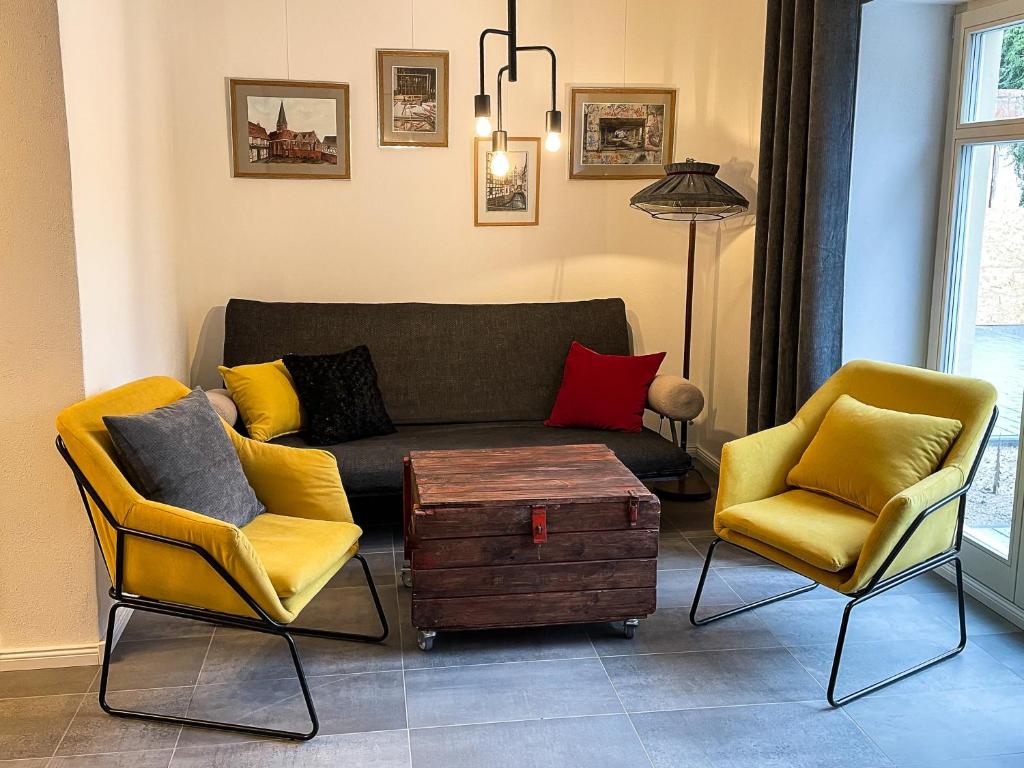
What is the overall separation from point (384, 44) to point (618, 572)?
9.19 ft

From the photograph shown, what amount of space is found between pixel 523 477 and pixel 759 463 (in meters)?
0.81

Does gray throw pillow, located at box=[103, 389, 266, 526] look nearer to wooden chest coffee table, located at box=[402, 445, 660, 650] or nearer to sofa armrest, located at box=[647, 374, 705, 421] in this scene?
wooden chest coffee table, located at box=[402, 445, 660, 650]

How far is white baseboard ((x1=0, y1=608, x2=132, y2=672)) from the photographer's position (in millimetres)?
2869

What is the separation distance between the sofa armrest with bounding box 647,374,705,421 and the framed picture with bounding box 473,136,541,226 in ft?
3.87

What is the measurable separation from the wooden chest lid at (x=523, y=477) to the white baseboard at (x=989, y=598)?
4.27 ft

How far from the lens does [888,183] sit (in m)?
3.61

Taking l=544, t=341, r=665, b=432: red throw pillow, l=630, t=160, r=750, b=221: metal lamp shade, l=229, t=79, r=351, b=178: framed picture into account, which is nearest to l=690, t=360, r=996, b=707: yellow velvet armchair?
l=544, t=341, r=665, b=432: red throw pillow

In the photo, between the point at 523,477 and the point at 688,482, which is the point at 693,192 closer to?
the point at 688,482

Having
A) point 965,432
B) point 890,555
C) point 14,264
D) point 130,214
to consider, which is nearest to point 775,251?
point 965,432

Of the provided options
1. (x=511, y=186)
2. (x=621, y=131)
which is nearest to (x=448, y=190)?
(x=511, y=186)

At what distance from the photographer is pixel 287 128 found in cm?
444

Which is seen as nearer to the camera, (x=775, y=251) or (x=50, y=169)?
(x=50, y=169)

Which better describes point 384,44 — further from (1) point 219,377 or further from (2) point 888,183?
(2) point 888,183

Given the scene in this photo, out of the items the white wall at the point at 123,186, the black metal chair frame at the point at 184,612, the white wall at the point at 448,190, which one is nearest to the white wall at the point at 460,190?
the white wall at the point at 448,190
